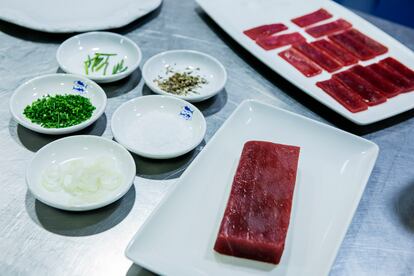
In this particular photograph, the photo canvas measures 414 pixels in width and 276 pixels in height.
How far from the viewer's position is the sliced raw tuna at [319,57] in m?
2.12

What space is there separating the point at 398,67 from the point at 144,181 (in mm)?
1310

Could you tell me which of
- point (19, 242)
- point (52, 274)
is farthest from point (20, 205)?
point (52, 274)

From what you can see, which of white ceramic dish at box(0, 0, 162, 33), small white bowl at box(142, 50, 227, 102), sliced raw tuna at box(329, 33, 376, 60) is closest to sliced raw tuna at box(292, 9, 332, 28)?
sliced raw tuna at box(329, 33, 376, 60)

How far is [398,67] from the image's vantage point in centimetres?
216

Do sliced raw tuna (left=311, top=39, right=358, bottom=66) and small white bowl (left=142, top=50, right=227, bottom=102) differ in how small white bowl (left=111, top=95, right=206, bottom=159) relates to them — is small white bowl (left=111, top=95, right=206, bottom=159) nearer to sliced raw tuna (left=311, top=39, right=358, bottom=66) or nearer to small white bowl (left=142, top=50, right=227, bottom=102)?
small white bowl (left=142, top=50, right=227, bottom=102)

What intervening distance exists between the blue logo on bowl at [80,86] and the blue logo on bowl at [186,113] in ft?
1.30

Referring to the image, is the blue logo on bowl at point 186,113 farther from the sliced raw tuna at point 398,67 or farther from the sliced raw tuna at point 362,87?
the sliced raw tuna at point 398,67

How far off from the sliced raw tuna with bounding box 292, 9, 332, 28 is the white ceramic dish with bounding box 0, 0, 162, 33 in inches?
28.3

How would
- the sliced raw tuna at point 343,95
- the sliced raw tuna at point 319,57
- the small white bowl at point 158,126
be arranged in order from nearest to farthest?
the small white bowl at point 158,126
the sliced raw tuna at point 343,95
the sliced raw tuna at point 319,57

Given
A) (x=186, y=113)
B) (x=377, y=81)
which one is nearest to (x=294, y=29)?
(x=377, y=81)

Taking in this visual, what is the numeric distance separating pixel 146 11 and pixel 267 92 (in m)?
0.75

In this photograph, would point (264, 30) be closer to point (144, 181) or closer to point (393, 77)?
point (393, 77)

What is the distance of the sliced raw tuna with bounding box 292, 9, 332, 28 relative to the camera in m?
2.40

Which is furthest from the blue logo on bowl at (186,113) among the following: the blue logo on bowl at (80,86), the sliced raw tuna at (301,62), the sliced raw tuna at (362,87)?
the sliced raw tuna at (362,87)
